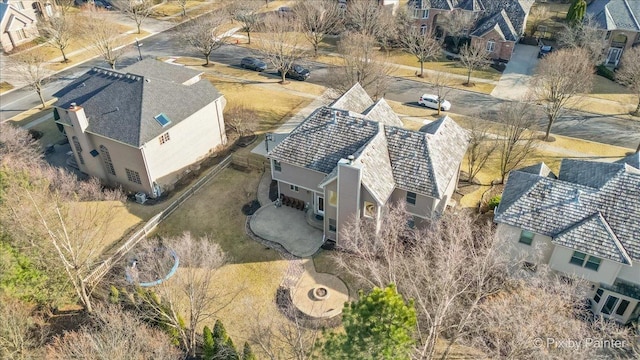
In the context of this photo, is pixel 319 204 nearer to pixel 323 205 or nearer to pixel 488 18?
pixel 323 205

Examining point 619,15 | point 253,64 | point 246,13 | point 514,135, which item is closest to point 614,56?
point 619,15

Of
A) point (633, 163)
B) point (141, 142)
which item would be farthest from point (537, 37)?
point (141, 142)

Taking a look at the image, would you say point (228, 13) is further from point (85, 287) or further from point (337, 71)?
point (85, 287)


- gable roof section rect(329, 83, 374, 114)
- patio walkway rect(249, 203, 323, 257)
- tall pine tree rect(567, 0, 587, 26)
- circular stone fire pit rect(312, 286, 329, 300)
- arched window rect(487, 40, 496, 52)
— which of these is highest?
tall pine tree rect(567, 0, 587, 26)

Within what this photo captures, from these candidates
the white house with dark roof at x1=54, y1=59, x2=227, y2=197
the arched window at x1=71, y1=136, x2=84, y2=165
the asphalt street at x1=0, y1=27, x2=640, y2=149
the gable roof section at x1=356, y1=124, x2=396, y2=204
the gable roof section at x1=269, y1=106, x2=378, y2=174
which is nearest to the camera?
the gable roof section at x1=356, y1=124, x2=396, y2=204

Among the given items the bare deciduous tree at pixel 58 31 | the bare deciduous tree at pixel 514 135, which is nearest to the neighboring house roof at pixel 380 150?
the bare deciduous tree at pixel 514 135

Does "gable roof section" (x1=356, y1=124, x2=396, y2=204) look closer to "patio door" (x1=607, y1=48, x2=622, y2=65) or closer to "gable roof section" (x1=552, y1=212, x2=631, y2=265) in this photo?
"gable roof section" (x1=552, y1=212, x2=631, y2=265)

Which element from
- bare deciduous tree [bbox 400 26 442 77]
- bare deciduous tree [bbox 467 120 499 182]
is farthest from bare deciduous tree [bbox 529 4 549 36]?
bare deciduous tree [bbox 467 120 499 182]
